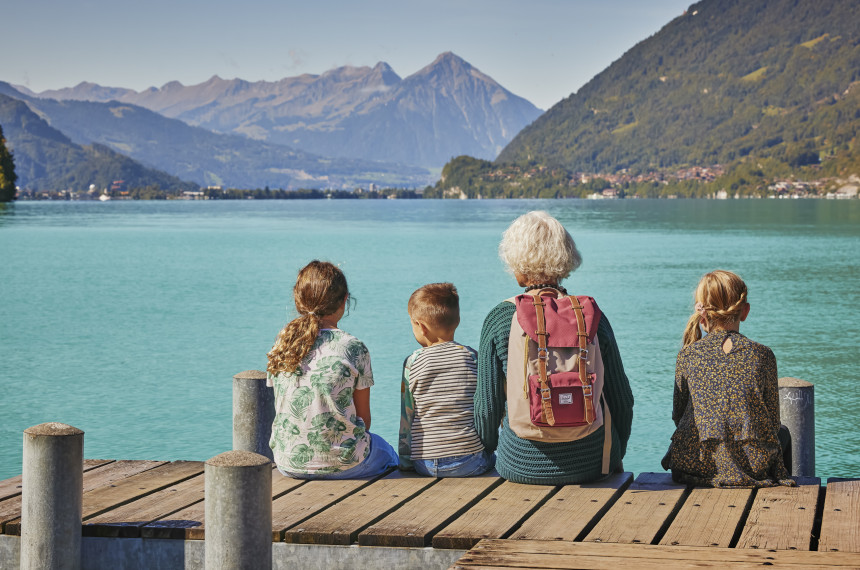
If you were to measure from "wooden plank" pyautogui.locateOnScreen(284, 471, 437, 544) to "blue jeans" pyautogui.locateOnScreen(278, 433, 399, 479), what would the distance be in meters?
0.09

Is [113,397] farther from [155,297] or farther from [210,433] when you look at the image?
[155,297]

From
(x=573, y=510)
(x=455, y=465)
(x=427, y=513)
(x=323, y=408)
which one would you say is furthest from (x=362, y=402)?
(x=573, y=510)

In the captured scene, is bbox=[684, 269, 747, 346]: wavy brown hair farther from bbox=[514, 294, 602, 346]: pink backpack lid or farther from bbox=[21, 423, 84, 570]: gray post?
bbox=[21, 423, 84, 570]: gray post

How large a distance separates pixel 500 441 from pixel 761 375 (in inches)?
57.5

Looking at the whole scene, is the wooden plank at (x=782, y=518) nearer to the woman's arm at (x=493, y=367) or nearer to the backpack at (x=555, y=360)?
the backpack at (x=555, y=360)

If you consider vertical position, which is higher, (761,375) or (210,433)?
(761,375)

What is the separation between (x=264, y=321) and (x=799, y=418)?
799 inches

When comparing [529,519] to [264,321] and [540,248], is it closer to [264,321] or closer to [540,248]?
[540,248]

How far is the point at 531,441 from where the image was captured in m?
5.73

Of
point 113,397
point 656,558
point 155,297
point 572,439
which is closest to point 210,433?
point 113,397

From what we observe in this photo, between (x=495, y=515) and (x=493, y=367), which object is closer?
(x=495, y=515)

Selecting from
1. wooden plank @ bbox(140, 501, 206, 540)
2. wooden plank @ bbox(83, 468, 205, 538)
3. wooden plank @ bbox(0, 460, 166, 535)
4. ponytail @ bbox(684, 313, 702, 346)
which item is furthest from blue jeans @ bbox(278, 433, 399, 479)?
ponytail @ bbox(684, 313, 702, 346)

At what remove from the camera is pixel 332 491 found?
5785 mm

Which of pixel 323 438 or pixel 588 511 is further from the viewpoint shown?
pixel 323 438
